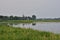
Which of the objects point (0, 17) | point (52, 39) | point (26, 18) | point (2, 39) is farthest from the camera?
point (26, 18)

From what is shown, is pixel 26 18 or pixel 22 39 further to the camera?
pixel 26 18

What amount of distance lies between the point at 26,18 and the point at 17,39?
12095 centimetres

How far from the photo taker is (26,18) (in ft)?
428

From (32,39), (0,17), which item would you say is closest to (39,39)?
(32,39)

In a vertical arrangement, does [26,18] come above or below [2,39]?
below

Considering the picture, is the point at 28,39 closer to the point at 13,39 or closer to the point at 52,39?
the point at 13,39

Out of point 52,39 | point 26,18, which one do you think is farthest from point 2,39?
point 26,18

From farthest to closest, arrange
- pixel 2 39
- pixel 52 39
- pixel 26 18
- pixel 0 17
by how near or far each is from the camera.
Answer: pixel 26 18, pixel 0 17, pixel 52 39, pixel 2 39

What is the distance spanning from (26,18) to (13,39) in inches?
4761

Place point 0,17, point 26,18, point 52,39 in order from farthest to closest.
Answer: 1. point 26,18
2. point 0,17
3. point 52,39

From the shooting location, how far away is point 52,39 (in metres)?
10.2

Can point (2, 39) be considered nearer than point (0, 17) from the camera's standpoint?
Yes

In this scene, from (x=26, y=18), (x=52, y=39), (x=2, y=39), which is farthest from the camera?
(x=26, y=18)

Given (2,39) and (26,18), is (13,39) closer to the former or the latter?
(2,39)
